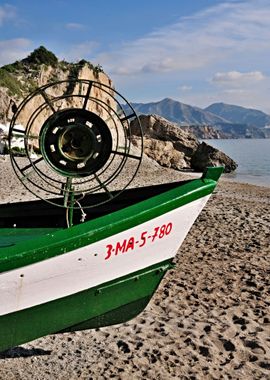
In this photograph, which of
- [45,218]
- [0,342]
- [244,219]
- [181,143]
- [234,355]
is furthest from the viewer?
[181,143]

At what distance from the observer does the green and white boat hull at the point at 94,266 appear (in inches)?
174

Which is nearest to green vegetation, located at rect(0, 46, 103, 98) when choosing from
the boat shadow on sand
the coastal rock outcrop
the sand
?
the coastal rock outcrop

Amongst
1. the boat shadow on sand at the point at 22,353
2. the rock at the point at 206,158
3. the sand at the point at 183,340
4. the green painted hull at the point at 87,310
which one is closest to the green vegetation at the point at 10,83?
the rock at the point at 206,158

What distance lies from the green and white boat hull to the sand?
47 cm

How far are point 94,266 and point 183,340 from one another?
5.90 feet

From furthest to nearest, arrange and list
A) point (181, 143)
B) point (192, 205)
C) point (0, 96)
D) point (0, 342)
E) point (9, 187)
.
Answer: point (181, 143) < point (0, 96) < point (9, 187) < point (192, 205) < point (0, 342)

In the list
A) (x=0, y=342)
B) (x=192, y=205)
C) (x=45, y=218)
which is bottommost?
(x=0, y=342)

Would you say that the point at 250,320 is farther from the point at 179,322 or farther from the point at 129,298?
the point at 129,298

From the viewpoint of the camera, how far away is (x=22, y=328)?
4730 mm

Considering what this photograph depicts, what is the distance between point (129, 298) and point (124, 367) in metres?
0.71

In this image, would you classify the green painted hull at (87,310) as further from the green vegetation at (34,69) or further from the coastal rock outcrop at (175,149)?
the green vegetation at (34,69)

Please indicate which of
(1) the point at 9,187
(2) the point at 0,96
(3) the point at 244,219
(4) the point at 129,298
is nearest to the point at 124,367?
(4) the point at 129,298

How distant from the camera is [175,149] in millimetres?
48625

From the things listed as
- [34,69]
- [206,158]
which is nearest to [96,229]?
[206,158]
